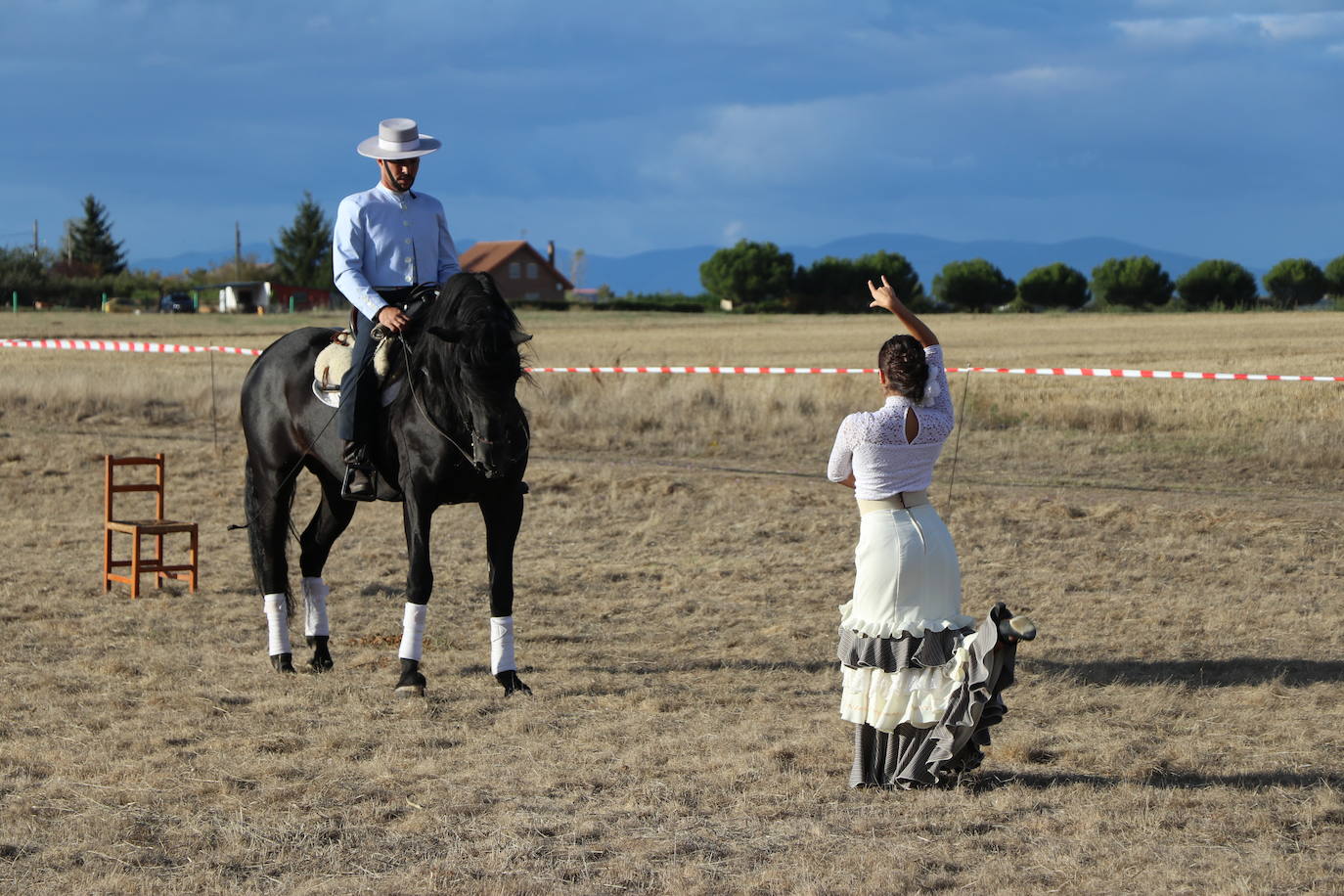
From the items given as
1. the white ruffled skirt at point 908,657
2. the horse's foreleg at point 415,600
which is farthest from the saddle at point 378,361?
the white ruffled skirt at point 908,657

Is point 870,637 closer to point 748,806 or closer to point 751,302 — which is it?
point 748,806

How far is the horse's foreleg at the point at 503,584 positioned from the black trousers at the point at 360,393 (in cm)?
77

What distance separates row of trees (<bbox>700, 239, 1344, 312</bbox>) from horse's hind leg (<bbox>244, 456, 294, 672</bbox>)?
64290 mm

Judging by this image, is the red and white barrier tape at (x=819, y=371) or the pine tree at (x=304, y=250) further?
the pine tree at (x=304, y=250)

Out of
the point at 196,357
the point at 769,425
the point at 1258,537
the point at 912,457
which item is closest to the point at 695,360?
the point at 196,357

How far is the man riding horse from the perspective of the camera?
709cm

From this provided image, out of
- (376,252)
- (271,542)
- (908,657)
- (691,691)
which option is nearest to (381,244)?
(376,252)

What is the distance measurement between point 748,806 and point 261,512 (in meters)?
4.09

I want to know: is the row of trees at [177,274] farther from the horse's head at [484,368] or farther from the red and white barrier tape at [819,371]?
the horse's head at [484,368]

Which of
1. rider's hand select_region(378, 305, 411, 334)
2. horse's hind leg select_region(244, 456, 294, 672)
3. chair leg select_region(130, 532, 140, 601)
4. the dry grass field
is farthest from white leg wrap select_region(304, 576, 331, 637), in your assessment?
chair leg select_region(130, 532, 140, 601)

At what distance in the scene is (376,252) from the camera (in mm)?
7215

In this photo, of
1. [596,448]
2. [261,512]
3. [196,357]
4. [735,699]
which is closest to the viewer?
[735,699]

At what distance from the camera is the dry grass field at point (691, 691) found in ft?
14.9

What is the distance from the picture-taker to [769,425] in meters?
17.1
